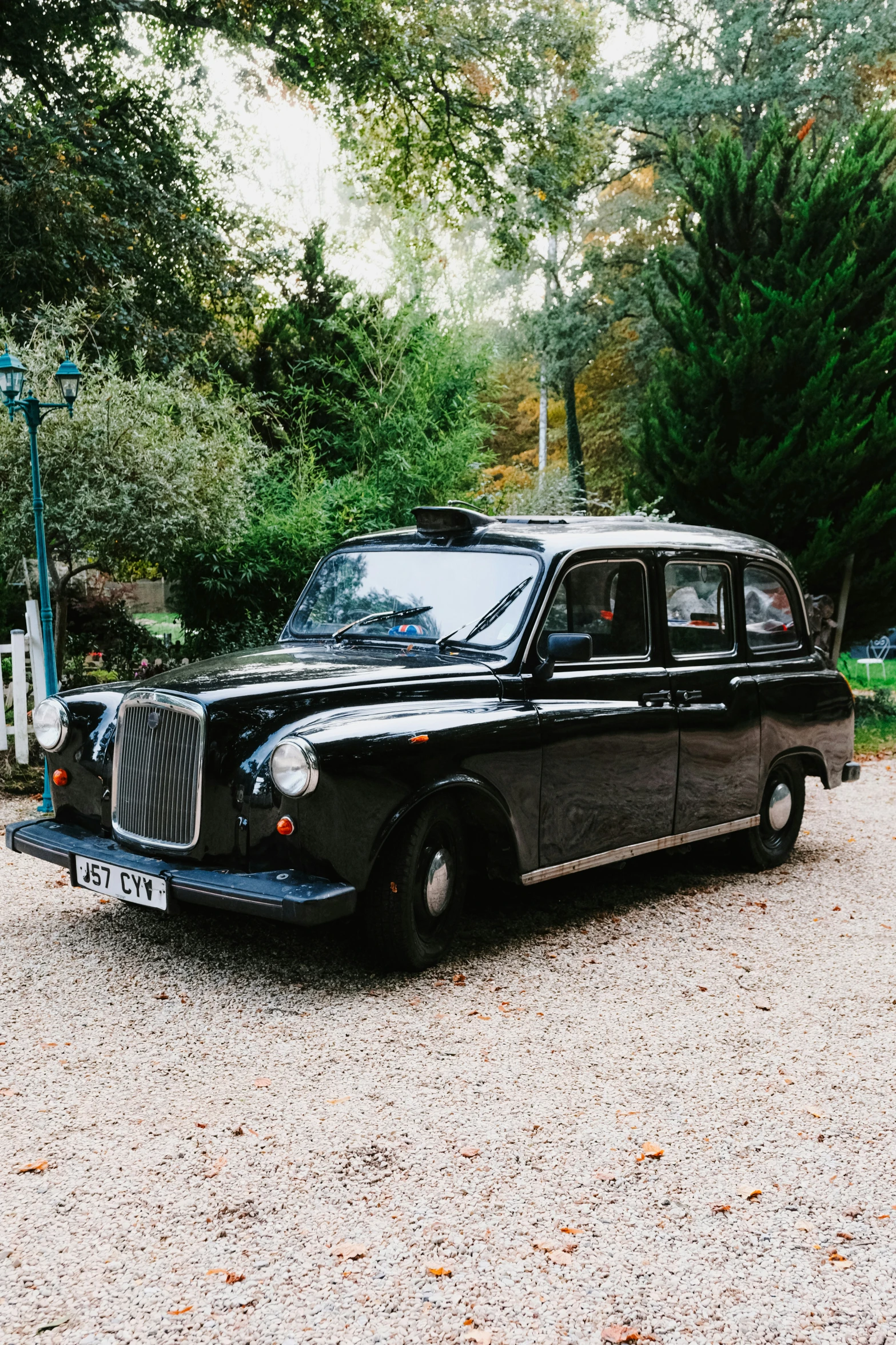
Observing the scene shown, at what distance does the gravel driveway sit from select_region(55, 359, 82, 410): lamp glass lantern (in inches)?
179

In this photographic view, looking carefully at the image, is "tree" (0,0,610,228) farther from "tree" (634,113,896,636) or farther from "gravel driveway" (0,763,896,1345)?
"gravel driveway" (0,763,896,1345)

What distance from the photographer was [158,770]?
480 cm

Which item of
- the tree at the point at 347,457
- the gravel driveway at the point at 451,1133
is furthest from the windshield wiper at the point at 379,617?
the tree at the point at 347,457

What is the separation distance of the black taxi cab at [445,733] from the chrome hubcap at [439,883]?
0.04 ft

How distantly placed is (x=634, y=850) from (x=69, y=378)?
19.2 ft

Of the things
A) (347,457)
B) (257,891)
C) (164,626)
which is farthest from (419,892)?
(164,626)

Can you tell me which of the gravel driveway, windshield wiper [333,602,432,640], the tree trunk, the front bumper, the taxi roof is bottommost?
the gravel driveway

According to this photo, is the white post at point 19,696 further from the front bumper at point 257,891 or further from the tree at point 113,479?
the front bumper at point 257,891

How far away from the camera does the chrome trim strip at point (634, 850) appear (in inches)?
212

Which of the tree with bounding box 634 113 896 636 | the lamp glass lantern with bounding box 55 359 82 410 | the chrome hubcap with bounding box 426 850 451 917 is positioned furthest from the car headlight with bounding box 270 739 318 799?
the tree with bounding box 634 113 896 636

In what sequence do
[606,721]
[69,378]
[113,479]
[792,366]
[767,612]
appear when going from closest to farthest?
[606,721] < [767,612] < [69,378] < [113,479] < [792,366]

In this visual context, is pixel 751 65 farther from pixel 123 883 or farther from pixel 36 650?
pixel 123 883

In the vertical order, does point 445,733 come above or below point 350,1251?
above

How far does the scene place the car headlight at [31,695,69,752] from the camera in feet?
17.6
